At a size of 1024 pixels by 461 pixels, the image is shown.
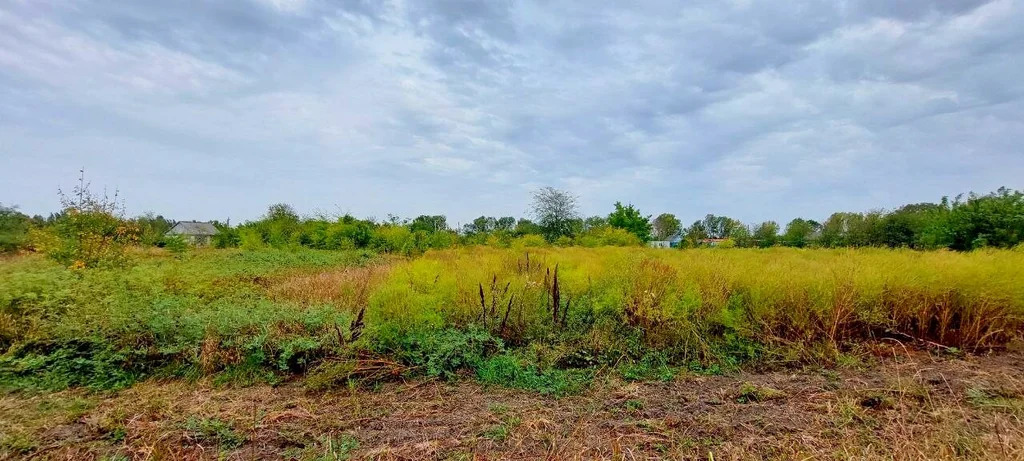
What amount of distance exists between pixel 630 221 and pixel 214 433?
24847mm

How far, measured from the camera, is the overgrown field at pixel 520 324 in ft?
13.9

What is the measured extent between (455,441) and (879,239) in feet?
78.9

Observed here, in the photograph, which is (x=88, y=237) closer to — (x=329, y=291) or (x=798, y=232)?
(x=329, y=291)

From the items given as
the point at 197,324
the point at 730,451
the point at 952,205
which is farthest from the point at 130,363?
the point at 952,205

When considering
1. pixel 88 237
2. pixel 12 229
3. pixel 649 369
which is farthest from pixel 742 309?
pixel 12 229

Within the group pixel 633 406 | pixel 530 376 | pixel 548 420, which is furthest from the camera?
pixel 530 376

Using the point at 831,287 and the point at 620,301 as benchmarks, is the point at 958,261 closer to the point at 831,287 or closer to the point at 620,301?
the point at 831,287

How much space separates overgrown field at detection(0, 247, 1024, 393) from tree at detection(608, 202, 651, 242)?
19543 millimetres

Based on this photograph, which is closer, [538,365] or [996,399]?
[996,399]

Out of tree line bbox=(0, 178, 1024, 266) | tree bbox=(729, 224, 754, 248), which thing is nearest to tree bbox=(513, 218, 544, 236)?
tree line bbox=(0, 178, 1024, 266)

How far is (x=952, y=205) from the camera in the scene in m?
13.1

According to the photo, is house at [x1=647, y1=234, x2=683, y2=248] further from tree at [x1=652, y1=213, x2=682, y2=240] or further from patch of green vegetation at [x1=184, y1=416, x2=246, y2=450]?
patch of green vegetation at [x1=184, y1=416, x2=246, y2=450]

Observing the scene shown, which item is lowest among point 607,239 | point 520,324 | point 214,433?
point 214,433

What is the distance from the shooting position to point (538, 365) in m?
4.38
